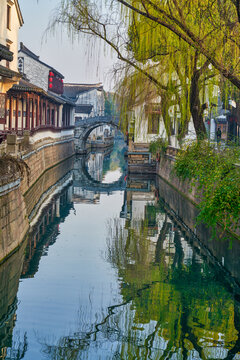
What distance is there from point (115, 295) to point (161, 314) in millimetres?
1427

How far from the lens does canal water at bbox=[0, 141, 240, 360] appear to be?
9914 millimetres

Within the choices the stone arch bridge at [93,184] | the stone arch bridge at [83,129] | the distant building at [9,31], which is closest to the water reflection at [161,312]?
the distant building at [9,31]

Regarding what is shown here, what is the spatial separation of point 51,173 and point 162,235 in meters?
20.4

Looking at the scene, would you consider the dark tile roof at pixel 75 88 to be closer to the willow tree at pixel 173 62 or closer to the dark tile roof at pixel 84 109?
the dark tile roof at pixel 84 109

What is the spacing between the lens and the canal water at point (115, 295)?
32.5 ft

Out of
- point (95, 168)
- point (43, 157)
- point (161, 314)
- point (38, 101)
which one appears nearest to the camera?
point (161, 314)

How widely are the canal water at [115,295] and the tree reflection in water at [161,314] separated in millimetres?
19

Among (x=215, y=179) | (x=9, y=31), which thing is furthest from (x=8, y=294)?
(x=9, y=31)

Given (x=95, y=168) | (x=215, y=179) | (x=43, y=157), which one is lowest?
(x=95, y=168)

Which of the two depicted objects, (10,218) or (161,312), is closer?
(161,312)

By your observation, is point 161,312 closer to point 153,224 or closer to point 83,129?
point 153,224

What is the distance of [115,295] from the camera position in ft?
41.5

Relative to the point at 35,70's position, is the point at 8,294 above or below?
below

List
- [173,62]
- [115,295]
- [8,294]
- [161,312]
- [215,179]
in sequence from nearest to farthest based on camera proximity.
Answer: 1. [161,312]
2. [8,294]
3. [115,295]
4. [215,179]
5. [173,62]
